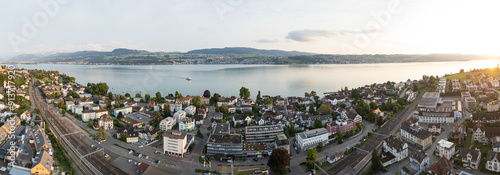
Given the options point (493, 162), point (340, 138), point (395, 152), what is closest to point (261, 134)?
point (340, 138)

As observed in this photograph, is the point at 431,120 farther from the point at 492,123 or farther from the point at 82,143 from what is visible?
the point at 82,143

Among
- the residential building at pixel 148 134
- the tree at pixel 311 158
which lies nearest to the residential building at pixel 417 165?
the tree at pixel 311 158

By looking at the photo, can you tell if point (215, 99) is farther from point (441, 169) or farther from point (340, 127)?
point (441, 169)

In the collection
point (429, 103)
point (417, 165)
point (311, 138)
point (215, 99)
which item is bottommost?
point (417, 165)

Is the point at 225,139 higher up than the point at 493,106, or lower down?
lower down

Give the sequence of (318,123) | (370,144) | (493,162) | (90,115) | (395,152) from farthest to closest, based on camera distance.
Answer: (90,115)
(318,123)
(370,144)
(395,152)
(493,162)

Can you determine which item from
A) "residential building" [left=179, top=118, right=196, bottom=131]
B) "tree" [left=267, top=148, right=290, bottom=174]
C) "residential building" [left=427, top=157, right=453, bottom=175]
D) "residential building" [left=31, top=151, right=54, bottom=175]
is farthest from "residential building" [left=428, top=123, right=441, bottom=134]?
"residential building" [left=31, top=151, right=54, bottom=175]

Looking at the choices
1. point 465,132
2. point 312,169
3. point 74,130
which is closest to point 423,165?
point 312,169
